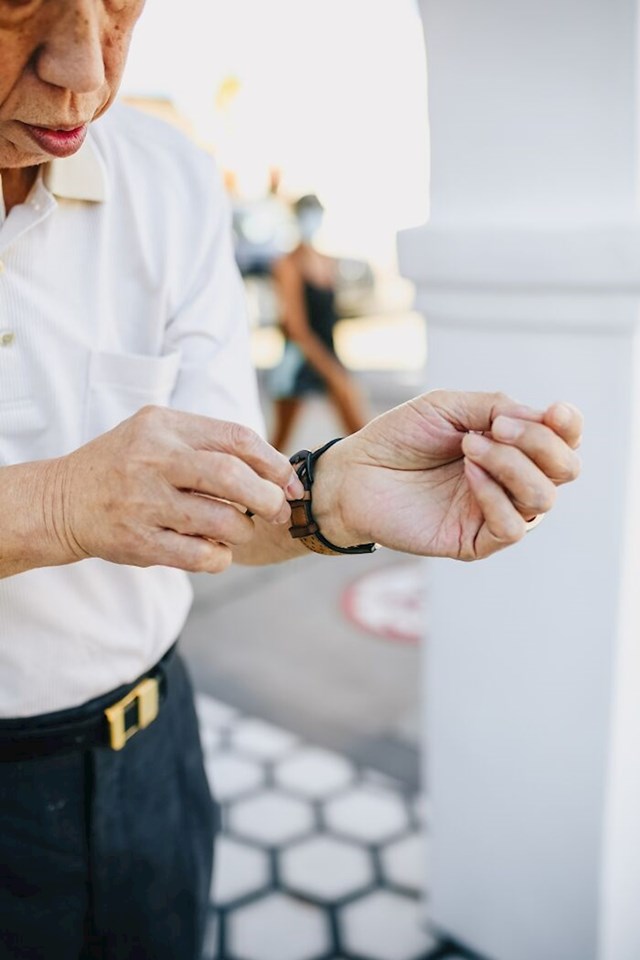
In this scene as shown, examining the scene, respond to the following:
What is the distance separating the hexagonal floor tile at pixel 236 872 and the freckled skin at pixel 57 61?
2056mm

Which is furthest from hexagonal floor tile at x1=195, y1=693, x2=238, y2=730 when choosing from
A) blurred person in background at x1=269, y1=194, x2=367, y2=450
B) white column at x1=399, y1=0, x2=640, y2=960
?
blurred person in background at x1=269, y1=194, x2=367, y2=450

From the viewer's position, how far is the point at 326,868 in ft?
8.46

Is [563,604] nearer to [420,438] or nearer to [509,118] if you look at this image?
[420,438]

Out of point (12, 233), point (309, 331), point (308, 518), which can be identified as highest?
point (12, 233)

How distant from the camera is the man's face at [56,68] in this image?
0.89 metres

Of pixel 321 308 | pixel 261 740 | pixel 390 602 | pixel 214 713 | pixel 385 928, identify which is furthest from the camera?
pixel 321 308

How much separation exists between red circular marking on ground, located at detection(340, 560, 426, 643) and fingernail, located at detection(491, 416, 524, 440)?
307 cm

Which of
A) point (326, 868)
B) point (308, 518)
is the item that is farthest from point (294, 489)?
point (326, 868)

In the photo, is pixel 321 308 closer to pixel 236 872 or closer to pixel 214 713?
pixel 214 713

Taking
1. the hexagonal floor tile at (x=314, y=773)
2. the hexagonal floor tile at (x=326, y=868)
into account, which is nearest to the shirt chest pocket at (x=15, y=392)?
the hexagonal floor tile at (x=326, y=868)

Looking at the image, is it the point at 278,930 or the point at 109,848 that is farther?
the point at 278,930

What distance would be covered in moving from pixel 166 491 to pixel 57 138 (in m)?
0.42

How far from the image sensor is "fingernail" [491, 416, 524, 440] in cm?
99

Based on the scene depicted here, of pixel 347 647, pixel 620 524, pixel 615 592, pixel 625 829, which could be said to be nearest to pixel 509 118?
pixel 620 524
